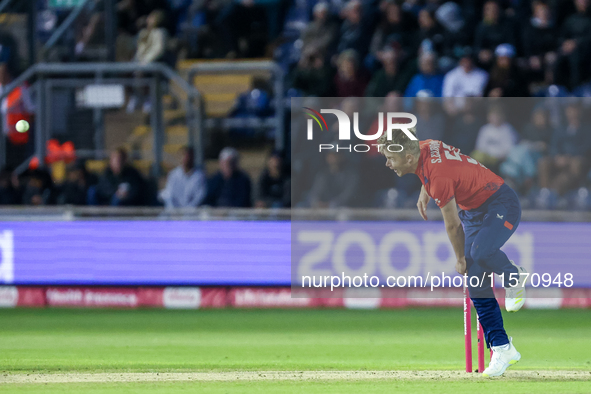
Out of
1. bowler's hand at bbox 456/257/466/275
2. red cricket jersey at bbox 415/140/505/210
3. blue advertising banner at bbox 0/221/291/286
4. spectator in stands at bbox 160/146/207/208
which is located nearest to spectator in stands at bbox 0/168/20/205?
blue advertising banner at bbox 0/221/291/286

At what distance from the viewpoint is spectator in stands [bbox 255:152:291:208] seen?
1220 centimetres

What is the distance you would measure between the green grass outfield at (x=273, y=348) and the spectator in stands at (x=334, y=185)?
4.95 feet

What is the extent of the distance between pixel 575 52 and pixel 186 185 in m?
6.00

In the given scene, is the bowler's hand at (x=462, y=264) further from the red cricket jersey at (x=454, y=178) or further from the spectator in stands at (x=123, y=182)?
the spectator in stands at (x=123, y=182)

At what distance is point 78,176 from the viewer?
43.4 ft

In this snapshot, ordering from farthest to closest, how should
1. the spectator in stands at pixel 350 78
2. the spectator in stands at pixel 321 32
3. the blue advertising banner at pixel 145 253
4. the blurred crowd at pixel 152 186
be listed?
1. the spectator in stands at pixel 321 32
2. the spectator in stands at pixel 350 78
3. the blurred crowd at pixel 152 186
4. the blue advertising banner at pixel 145 253

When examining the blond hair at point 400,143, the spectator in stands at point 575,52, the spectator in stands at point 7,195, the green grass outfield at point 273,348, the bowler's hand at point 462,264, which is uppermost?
the spectator in stands at point 575,52

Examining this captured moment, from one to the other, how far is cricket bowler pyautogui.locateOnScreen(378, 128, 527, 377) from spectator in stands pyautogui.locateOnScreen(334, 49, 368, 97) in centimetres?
620

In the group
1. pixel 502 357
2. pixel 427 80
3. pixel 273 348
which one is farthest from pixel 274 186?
pixel 502 357

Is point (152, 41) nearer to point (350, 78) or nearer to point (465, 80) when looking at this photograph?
point (350, 78)

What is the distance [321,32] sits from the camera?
14.5 meters

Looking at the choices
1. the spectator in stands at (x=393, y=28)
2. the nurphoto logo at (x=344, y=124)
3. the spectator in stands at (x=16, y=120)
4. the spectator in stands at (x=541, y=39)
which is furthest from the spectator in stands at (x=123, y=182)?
the spectator in stands at (x=541, y=39)

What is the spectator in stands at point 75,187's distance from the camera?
13234mm

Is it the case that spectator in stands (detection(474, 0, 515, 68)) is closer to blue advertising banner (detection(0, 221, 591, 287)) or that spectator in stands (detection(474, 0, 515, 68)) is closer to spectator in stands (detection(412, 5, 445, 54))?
spectator in stands (detection(412, 5, 445, 54))
